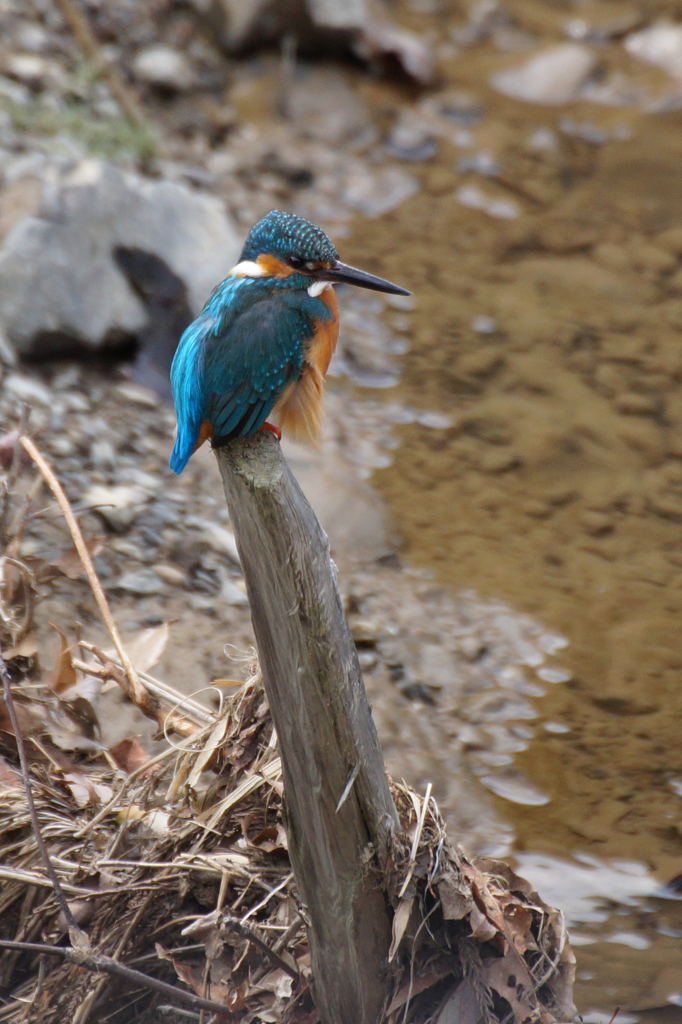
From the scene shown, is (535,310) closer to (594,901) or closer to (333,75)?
(333,75)

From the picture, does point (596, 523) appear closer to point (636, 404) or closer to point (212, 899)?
point (636, 404)

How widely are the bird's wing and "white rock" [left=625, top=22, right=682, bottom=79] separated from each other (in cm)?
585

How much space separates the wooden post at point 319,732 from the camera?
65.6 inches

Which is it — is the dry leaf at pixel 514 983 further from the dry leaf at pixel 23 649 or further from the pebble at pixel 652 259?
the pebble at pixel 652 259

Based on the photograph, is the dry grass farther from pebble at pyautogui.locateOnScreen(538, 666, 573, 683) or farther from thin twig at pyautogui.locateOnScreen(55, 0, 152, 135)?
thin twig at pyautogui.locateOnScreen(55, 0, 152, 135)

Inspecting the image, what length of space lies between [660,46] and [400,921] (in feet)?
21.8

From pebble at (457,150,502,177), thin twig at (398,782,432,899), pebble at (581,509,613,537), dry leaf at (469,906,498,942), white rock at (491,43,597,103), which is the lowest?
pebble at (581,509,613,537)

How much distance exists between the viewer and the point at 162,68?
6129 mm

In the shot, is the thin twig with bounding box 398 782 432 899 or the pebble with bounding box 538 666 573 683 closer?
the thin twig with bounding box 398 782 432 899

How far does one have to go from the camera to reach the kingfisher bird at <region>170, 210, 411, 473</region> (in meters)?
1.79

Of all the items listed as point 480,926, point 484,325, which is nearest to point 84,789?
point 480,926

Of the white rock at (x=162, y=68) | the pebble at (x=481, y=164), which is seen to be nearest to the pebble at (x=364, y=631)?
the pebble at (x=481, y=164)

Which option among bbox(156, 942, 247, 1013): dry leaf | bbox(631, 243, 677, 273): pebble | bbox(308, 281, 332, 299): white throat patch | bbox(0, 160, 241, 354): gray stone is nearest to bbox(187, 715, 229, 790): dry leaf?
bbox(156, 942, 247, 1013): dry leaf

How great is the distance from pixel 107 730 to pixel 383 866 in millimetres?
1163
